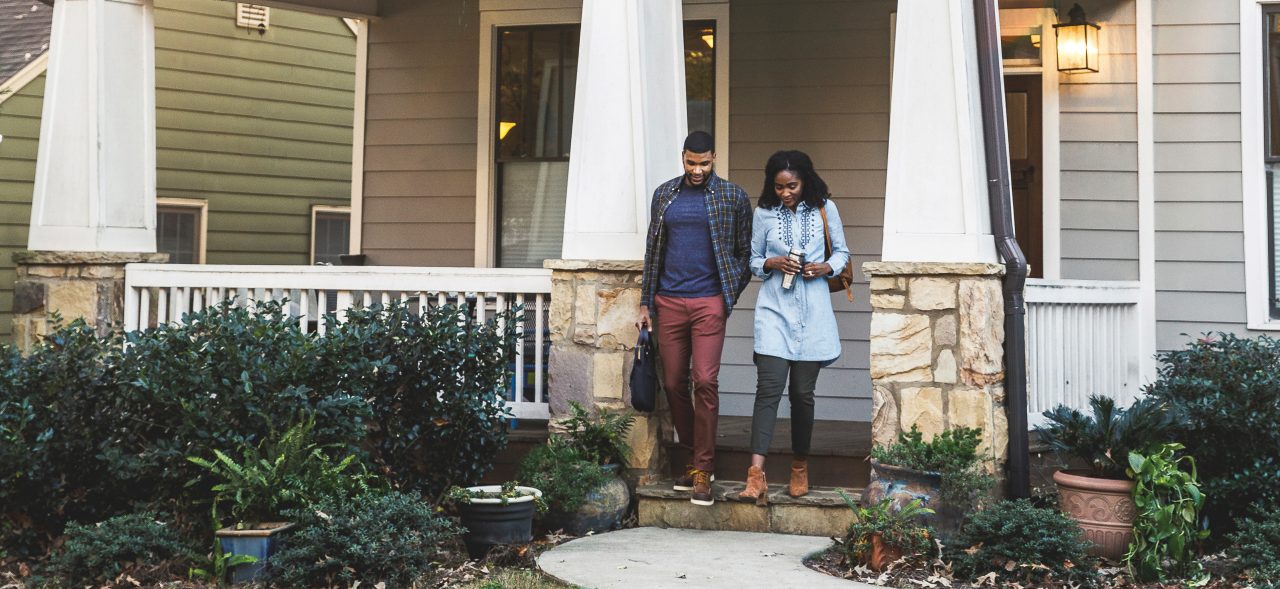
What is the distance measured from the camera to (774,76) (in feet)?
26.7

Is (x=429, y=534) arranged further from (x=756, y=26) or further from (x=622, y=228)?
(x=756, y=26)

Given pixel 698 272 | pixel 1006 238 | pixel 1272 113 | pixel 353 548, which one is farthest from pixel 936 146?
pixel 353 548

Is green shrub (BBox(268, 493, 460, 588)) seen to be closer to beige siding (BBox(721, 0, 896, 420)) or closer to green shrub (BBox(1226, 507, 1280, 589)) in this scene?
green shrub (BBox(1226, 507, 1280, 589))

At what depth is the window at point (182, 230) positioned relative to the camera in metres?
11.3

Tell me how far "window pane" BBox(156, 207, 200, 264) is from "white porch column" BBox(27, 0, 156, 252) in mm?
4283

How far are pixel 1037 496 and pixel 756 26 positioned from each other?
3.61m

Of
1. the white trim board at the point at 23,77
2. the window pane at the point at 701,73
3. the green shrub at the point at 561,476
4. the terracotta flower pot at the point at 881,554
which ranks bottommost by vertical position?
the terracotta flower pot at the point at 881,554

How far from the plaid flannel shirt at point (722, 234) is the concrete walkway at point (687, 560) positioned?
1.09 meters

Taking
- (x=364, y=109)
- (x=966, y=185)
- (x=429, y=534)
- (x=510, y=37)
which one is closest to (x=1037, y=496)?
(x=966, y=185)

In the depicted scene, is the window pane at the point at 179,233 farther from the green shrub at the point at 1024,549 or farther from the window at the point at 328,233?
the green shrub at the point at 1024,549

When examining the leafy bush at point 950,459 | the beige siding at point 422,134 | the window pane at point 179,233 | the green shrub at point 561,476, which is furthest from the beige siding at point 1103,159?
the window pane at point 179,233

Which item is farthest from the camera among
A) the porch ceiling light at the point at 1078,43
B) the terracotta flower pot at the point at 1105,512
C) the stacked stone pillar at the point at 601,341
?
the porch ceiling light at the point at 1078,43

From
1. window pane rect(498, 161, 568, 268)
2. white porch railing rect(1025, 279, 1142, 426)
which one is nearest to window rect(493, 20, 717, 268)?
window pane rect(498, 161, 568, 268)

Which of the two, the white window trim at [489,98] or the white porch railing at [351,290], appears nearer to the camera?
the white porch railing at [351,290]
